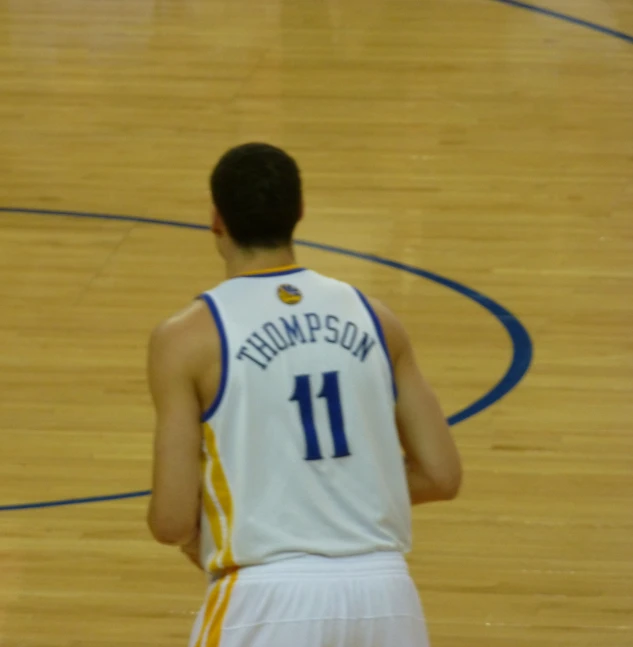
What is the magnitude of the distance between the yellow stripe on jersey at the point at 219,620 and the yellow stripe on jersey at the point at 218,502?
5 centimetres

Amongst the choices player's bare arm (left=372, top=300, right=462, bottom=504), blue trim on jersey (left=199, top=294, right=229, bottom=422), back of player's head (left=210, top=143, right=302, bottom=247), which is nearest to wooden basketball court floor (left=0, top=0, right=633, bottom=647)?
player's bare arm (left=372, top=300, right=462, bottom=504)

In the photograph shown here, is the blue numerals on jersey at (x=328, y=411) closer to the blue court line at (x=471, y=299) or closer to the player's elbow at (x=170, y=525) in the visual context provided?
the player's elbow at (x=170, y=525)

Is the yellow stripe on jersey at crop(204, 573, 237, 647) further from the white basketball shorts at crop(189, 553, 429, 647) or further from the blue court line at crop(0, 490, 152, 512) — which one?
the blue court line at crop(0, 490, 152, 512)

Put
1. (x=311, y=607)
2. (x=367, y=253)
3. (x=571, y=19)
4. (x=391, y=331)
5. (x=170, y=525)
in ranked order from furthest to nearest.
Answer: (x=571, y=19) → (x=367, y=253) → (x=391, y=331) → (x=170, y=525) → (x=311, y=607)

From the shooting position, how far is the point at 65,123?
32.1 ft

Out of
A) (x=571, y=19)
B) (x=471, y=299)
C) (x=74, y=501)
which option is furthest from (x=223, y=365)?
(x=571, y=19)

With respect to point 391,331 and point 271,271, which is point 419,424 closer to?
point 391,331

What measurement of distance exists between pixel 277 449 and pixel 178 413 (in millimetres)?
210

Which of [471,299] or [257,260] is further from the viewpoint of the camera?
[471,299]

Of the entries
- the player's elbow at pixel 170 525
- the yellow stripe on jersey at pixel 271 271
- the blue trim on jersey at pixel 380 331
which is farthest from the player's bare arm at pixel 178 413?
the blue trim on jersey at pixel 380 331

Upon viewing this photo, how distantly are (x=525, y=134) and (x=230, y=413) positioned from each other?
23.4 ft

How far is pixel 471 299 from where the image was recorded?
23.6 ft

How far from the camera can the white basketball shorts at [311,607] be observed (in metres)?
2.64

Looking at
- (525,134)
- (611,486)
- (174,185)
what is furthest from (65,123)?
(611,486)
